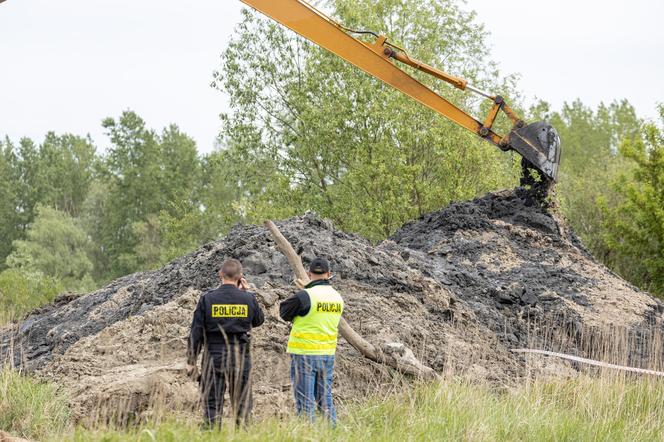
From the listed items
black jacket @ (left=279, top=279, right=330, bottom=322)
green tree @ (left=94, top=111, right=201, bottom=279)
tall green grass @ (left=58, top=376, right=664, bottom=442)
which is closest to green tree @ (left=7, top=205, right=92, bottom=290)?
green tree @ (left=94, top=111, right=201, bottom=279)

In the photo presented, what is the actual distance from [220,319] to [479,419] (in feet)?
7.52

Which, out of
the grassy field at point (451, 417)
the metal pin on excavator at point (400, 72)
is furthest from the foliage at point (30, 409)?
the metal pin on excavator at point (400, 72)

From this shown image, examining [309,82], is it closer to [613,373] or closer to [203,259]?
[203,259]

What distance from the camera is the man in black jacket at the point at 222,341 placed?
24.2 ft

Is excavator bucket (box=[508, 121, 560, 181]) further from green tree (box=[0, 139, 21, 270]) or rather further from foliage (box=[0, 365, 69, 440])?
green tree (box=[0, 139, 21, 270])

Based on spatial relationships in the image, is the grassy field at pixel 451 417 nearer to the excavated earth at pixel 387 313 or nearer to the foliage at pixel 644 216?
the excavated earth at pixel 387 313

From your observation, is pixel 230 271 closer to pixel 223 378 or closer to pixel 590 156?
pixel 223 378

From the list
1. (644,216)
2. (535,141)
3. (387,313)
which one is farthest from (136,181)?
(387,313)

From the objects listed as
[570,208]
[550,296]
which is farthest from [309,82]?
[550,296]

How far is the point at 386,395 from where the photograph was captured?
8898 mm

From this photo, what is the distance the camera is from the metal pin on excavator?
1318cm

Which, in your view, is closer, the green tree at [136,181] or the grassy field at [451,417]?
the grassy field at [451,417]

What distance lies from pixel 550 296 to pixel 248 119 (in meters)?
15.2

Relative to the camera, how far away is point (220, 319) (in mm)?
7418
